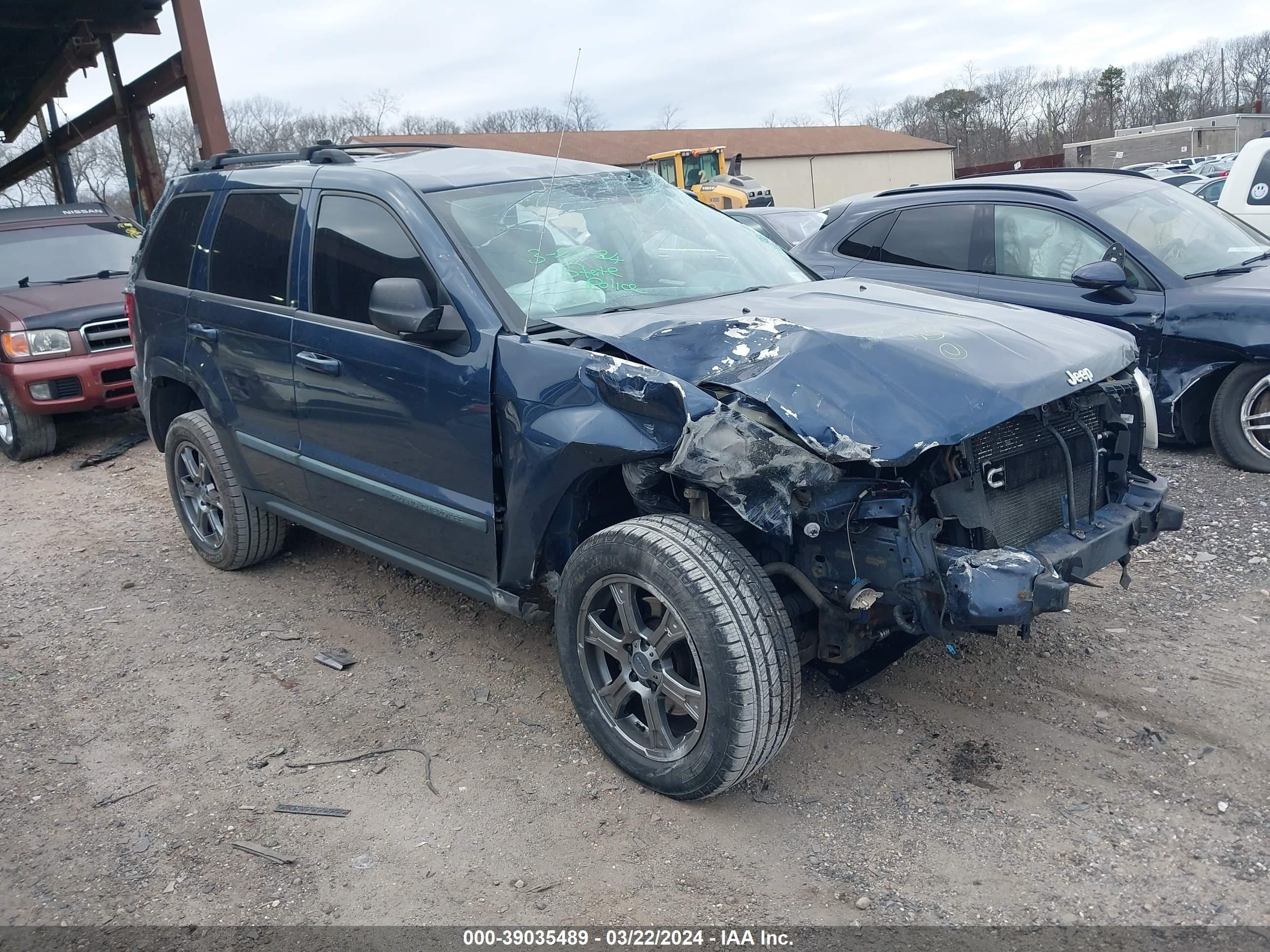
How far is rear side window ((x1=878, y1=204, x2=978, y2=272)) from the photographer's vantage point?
21.7 feet

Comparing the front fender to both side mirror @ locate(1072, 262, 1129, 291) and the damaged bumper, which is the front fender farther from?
side mirror @ locate(1072, 262, 1129, 291)

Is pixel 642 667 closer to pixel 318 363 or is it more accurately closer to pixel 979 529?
pixel 979 529

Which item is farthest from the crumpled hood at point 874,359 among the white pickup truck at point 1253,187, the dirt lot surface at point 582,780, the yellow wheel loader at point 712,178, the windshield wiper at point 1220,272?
the yellow wheel loader at point 712,178

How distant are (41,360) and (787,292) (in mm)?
6662

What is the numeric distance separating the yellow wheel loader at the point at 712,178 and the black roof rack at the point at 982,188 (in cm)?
1529

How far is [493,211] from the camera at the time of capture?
386 centimetres

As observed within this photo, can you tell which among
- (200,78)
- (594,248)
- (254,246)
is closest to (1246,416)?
(594,248)

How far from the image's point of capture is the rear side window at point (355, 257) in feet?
12.4

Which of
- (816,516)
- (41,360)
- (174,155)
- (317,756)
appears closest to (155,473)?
(41,360)

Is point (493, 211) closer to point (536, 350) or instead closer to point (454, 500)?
point (536, 350)

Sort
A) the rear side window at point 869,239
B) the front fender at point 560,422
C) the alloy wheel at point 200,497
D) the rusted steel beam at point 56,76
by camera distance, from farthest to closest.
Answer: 1. the rusted steel beam at point 56,76
2. the rear side window at point 869,239
3. the alloy wheel at point 200,497
4. the front fender at point 560,422

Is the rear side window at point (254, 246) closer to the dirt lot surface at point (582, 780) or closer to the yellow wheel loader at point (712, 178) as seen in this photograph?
the dirt lot surface at point (582, 780)

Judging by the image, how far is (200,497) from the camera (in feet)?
17.9

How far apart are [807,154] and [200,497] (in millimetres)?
44808
